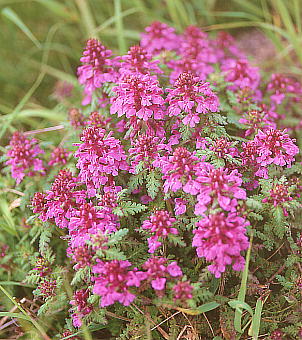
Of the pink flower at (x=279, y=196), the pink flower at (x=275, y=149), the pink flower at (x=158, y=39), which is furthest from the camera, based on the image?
the pink flower at (x=158, y=39)

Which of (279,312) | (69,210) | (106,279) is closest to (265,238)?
(279,312)

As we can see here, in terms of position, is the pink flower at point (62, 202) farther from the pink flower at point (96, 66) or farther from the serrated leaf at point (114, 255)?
the pink flower at point (96, 66)

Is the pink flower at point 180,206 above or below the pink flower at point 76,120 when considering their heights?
below

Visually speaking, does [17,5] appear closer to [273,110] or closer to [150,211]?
[273,110]

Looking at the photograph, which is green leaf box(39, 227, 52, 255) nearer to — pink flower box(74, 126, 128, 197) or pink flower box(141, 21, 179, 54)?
pink flower box(74, 126, 128, 197)

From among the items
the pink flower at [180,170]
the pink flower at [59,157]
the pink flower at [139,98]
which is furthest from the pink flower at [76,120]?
the pink flower at [180,170]

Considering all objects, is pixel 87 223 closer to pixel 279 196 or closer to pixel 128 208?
pixel 128 208

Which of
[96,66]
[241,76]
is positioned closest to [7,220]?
[96,66]
